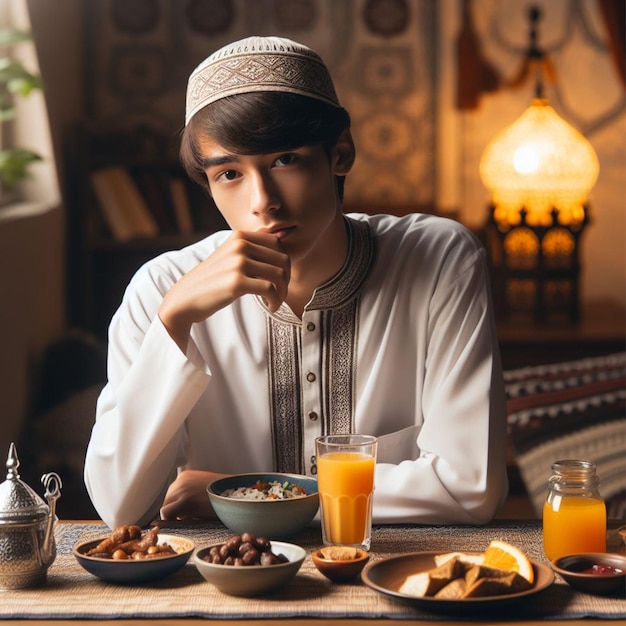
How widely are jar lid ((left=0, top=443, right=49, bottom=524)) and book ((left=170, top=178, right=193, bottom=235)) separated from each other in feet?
A: 11.9

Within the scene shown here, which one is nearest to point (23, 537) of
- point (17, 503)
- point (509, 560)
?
point (17, 503)

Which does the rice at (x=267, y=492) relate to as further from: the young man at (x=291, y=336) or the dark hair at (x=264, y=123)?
the dark hair at (x=264, y=123)

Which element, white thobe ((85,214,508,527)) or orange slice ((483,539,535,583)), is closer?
orange slice ((483,539,535,583))

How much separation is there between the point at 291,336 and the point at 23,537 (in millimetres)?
757

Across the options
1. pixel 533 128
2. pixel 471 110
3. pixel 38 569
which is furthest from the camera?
pixel 471 110

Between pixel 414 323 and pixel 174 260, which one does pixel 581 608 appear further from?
pixel 174 260

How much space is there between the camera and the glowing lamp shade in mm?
4734

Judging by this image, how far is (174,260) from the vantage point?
204 centimetres

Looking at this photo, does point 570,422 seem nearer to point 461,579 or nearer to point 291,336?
point 291,336

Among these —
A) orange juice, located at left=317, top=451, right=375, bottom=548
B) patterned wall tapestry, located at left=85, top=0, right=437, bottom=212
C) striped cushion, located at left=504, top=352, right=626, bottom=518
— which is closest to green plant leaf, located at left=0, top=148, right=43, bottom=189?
patterned wall tapestry, located at left=85, top=0, right=437, bottom=212

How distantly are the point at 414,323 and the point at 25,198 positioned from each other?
2.81 meters

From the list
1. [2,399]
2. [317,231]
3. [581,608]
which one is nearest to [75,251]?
[2,399]

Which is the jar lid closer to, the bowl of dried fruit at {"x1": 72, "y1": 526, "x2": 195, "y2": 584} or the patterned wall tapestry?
the bowl of dried fruit at {"x1": 72, "y1": 526, "x2": 195, "y2": 584}

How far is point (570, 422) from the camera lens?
405 centimetres
